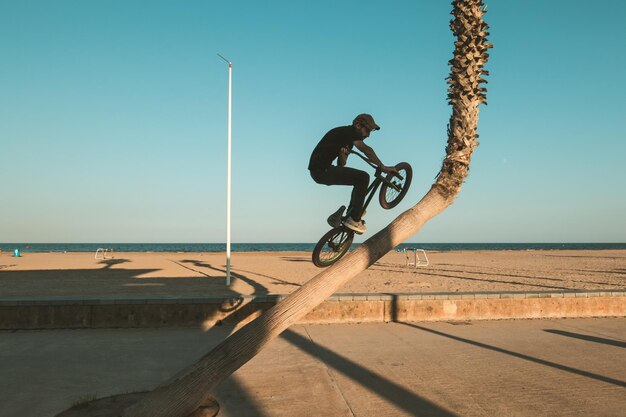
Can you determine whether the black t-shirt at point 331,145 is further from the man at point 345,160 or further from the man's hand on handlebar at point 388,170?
the man's hand on handlebar at point 388,170

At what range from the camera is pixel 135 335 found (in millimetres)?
8422

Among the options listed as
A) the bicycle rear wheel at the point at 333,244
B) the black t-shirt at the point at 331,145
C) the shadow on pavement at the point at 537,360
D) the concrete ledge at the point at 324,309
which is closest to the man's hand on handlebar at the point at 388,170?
the black t-shirt at the point at 331,145

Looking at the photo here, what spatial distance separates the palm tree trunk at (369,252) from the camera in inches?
161

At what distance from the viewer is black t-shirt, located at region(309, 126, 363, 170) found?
4.66m

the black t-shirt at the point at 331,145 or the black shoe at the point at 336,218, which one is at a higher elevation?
the black t-shirt at the point at 331,145

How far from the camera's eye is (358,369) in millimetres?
6273

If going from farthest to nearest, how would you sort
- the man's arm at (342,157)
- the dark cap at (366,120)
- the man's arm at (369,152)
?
the man's arm at (342,157) → the man's arm at (369,152) → the dark cap at (366,120)

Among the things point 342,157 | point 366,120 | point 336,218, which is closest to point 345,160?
point 342,157

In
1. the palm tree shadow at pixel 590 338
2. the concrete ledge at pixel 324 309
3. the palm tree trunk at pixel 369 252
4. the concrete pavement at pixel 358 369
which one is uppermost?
the palm tree trunk at pixel 369 252

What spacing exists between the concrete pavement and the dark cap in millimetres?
2964

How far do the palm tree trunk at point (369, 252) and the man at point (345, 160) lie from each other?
0.63 m

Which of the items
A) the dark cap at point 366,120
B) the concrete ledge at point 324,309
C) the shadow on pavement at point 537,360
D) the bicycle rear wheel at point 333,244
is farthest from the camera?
the concrete ledge at point 324,309

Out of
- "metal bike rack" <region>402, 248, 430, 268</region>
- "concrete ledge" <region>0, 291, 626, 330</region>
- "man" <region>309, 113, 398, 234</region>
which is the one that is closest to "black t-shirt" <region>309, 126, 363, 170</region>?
"man" <region>309, 113, 398, 234</region>

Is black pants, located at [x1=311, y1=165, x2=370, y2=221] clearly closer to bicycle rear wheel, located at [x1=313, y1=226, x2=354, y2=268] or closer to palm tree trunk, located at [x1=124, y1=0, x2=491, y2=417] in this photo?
bicycle rear wheel, located at [x1=313, y1=226, x2=354, y2=268]
